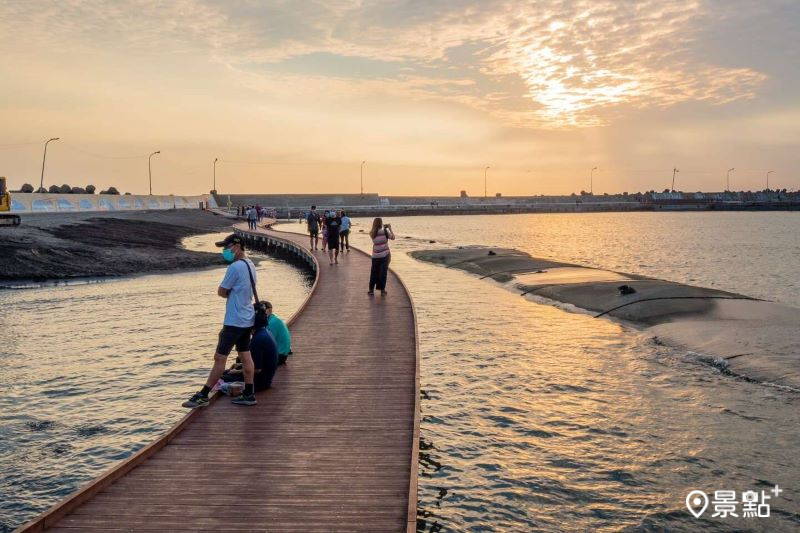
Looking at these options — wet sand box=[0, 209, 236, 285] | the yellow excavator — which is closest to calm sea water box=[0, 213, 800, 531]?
wet sand box=[0, 209, 236, 285]

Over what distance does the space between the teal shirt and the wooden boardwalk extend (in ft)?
1.45

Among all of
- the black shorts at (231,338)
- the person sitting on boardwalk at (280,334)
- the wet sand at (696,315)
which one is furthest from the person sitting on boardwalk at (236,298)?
the wet sand at (696,315)

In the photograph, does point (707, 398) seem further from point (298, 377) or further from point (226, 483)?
point (226, 483)

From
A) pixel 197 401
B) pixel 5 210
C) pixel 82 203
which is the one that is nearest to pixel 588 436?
pixel 197 401

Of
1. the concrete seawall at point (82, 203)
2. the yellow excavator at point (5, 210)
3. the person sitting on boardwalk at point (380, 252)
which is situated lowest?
the person sitting on boardwalk at point (380, 252)

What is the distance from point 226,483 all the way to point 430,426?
193 inches

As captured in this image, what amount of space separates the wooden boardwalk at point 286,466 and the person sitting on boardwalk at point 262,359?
304 millimetres

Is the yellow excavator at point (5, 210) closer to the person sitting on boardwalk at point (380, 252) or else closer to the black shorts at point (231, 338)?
the person sitting on boardwalk at point (380, 252)

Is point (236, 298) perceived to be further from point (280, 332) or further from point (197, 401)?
point (280, 332)

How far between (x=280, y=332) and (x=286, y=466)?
4294 mm

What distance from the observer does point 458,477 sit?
9.32 metres

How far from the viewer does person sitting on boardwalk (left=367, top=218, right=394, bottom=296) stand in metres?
18.4

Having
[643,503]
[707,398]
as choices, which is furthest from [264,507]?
[707,398]

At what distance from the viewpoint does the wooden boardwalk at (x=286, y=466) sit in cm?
634
